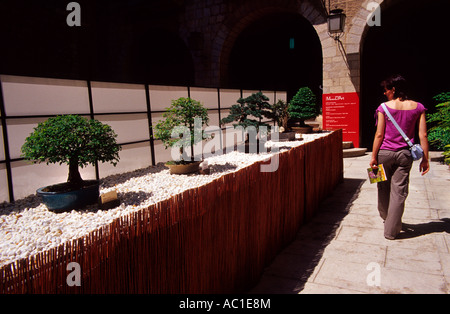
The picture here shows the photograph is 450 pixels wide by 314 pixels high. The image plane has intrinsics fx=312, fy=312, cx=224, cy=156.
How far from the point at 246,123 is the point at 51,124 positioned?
4.97 m

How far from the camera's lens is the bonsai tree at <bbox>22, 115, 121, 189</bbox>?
4.23 m

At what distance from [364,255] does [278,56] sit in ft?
46.7

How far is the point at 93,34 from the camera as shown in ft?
51.2

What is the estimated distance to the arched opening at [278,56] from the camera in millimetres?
14734

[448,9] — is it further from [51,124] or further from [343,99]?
[51,124]

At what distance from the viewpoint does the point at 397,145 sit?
3.81m

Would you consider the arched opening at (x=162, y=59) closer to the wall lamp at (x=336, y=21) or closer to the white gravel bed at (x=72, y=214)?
the wall lamp at (x=336, y=21)

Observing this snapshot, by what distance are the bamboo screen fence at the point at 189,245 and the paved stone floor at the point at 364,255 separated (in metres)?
0.27

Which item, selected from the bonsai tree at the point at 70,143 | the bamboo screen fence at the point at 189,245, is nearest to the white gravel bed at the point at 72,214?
the bonsai tree at the point at 70,143

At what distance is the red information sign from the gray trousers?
791 cm

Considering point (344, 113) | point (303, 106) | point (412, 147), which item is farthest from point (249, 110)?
point (412, 147)

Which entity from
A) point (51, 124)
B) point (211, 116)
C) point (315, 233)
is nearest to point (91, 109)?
point (51, 124)

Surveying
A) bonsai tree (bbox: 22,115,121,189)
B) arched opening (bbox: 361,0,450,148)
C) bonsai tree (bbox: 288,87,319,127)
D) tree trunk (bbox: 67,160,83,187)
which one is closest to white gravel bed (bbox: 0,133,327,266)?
tree trunk (bbox: 67,160,83,187)

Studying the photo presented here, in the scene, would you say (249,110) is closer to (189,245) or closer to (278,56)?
(189,245)
